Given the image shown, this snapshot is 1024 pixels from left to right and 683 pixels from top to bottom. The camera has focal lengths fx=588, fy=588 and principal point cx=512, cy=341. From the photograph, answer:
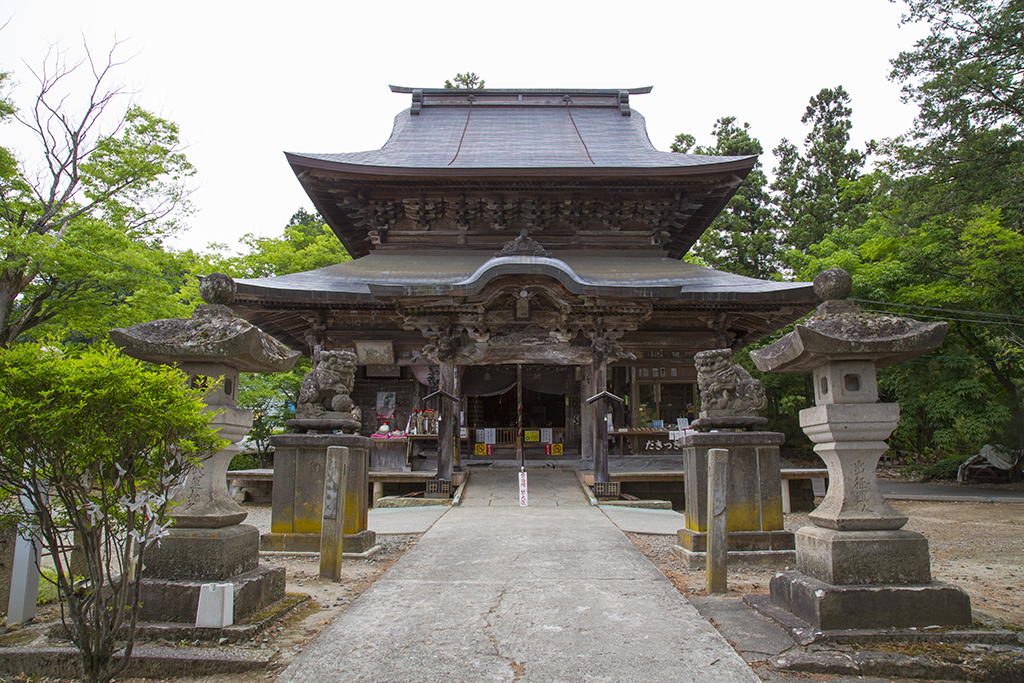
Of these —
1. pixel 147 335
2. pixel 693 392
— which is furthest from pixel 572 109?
pixel 147 335

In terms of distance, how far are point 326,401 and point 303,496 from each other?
100 cm

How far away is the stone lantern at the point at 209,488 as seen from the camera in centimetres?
361

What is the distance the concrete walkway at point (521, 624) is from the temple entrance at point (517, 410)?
Result: 25.8ft

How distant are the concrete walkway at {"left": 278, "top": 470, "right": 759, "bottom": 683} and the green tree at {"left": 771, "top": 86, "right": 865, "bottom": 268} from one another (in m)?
21.1

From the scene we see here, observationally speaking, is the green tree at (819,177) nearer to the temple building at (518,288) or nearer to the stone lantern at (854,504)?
the temple building at (518,288)

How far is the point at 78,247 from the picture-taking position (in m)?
12.6

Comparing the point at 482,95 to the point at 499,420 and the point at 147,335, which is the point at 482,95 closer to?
the point at 499,420

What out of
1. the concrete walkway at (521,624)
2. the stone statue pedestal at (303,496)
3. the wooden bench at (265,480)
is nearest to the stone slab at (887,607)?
the concrete walkway at (521,624)

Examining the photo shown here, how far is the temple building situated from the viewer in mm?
10445

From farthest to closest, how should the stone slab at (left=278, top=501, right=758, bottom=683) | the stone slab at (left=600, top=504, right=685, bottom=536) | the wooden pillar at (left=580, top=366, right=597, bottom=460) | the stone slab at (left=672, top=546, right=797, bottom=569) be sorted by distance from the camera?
the wooden pillar at (left=580, top=366, right=597, bottom=460), the stone slab at (left=600, top=504, right=685, bottom=536), the stone slab at (left=672, top=546, right=797, bottom=569), the stone slab at (left=278, top=501, right=758, bottom=683)

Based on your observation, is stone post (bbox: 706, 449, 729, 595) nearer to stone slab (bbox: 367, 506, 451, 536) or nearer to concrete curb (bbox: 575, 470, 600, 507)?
stone slab (bbox: 367, 506, 451, 536)

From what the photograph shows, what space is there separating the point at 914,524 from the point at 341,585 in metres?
8.43

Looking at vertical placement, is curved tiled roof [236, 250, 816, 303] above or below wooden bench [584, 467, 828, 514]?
above

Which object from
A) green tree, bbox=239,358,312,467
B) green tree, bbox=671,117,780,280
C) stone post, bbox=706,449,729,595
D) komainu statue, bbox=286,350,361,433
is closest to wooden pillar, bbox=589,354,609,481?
komainu statue, bbox=286,350,361,433
